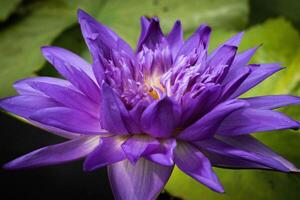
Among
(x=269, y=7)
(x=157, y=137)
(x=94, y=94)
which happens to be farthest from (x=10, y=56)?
(x=269, y=7)

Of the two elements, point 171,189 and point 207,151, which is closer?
point 207,151

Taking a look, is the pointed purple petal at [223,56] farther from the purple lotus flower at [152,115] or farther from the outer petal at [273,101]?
the outer petal at [273,101]

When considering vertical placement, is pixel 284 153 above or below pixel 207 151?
below

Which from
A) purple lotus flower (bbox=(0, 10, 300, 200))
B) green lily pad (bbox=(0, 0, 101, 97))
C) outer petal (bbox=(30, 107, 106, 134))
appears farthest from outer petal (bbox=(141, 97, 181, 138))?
green lily pad (bbox=(0, 0, 101, 97))

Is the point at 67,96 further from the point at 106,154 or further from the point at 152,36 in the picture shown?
the point at 152,36

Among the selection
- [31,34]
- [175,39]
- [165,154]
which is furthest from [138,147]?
[31,34]

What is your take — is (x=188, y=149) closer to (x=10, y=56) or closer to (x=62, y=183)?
(x=62, y=183)

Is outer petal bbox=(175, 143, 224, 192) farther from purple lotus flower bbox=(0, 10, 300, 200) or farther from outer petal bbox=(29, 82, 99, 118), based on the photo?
outer petal bbox=(29, 82, 99, 118)

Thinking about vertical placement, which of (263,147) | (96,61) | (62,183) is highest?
(96,61)

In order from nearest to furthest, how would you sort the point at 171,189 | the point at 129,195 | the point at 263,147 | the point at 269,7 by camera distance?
the point at 129,195 < the point at 263,147 < the point at 171,189 < the point at 269,7

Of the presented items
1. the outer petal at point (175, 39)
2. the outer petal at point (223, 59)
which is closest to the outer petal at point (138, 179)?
the outer petal at point (223, 59)
